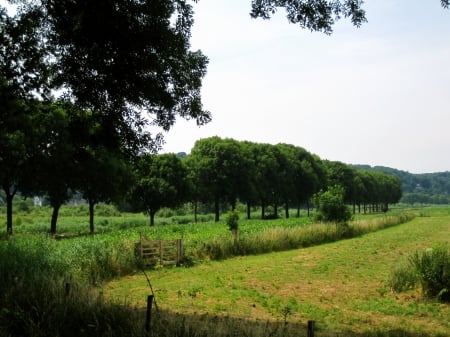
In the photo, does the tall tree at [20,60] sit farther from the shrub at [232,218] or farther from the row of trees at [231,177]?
the row of trees at [231,177]

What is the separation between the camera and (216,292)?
1694 cm

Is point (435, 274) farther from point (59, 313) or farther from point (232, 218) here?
point (232, 218)

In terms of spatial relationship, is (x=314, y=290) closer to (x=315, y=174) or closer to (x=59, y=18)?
(x=59, y=18)

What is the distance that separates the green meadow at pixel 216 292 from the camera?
7598 mm

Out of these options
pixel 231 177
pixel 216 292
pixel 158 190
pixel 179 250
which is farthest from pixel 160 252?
Result: pixel 231 177

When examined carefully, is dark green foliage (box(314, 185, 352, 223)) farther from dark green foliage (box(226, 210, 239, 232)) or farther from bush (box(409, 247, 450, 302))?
bush (box(409, 247, 450, 302))

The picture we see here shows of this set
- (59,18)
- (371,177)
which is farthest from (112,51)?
(371,177)

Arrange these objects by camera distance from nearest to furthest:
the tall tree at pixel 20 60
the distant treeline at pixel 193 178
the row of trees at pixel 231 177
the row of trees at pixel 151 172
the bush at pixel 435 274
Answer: the tall tree at pixel 20 60 < the bush at pixel 435 274 < the row of trees at pixel 151 172 < the distant treeline at pixel 193 178 < the row of trees at pixel 231 177

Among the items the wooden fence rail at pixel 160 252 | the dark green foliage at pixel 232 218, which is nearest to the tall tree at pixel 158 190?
the dark green foliage at pixel 232 218

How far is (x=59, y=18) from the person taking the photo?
8945mm

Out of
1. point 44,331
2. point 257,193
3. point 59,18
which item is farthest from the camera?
point 257,193

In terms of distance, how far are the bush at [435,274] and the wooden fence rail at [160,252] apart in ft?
44.9

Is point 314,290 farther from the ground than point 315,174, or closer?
closer

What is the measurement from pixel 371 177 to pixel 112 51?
13904cm
